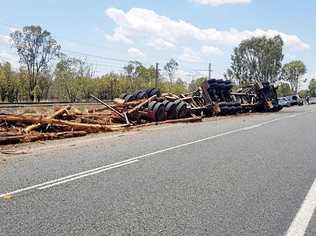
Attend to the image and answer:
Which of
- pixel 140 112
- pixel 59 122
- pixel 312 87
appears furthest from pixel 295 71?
pixel 59 122

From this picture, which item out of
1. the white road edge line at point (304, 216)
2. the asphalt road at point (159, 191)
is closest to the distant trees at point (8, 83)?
the asphalt road at point (159, 191)

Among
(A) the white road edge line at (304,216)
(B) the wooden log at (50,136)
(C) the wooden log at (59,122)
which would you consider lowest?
(B) the wooden log at (50,136)

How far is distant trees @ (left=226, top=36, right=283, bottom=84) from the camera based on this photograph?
95.9 meters

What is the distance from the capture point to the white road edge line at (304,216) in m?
5.03

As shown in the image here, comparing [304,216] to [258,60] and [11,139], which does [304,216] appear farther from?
[258,60]

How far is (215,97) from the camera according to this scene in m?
31.1

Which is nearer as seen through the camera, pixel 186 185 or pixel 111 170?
pixel 186 185

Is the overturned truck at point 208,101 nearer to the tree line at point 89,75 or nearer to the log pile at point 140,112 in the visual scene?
the log pile at point 140,112

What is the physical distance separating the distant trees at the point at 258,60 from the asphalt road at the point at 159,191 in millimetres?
86276

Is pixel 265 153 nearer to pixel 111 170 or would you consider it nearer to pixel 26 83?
pixel 111 170

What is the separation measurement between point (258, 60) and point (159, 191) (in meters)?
93.1

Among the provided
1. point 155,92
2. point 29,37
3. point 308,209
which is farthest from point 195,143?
point 29,37

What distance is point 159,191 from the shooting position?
691 cm

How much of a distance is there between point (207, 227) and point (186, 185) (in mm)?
2202
